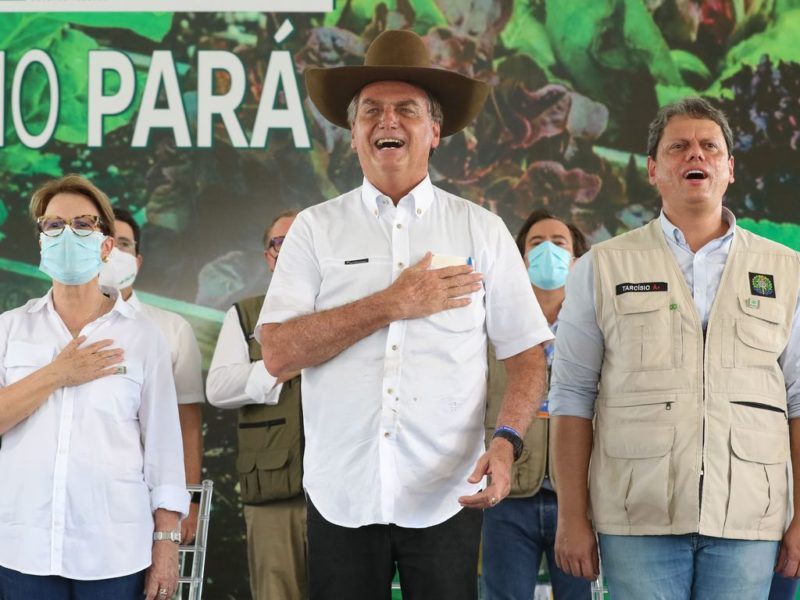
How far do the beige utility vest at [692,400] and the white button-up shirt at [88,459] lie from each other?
1.20 m

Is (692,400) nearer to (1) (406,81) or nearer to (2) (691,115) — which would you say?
(2) (691,115)

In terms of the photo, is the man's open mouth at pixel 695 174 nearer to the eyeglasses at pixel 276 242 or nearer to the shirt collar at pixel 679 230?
the shirt collar at pixel 679 230

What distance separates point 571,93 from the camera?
5.36 metres

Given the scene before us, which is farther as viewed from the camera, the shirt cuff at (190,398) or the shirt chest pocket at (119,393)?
the shirt cuff at (190,398)

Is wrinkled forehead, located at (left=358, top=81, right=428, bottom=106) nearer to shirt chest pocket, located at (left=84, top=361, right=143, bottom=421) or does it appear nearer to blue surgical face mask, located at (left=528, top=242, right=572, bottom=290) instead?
shirt chest pocket, located at (left=84, top=361, right=143, bottom=421)

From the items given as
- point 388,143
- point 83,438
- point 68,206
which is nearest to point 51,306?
point 68,206

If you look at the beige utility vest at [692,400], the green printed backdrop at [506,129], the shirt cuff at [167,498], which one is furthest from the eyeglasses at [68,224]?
the green printed backdrop at [506,129]

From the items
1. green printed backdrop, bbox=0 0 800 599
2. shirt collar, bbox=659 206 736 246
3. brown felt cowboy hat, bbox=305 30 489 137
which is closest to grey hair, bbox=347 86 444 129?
brown felt cowboy hat, bbox=305 30 489 137

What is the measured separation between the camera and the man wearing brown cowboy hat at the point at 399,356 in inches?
99.0

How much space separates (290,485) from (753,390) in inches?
78.9

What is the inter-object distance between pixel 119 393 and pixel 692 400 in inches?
59.7

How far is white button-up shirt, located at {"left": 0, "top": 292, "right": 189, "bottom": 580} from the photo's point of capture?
2889 millimetres

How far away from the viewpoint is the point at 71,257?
3152 millimetres

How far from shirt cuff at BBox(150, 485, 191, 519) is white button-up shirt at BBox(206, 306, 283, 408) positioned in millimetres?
1014
